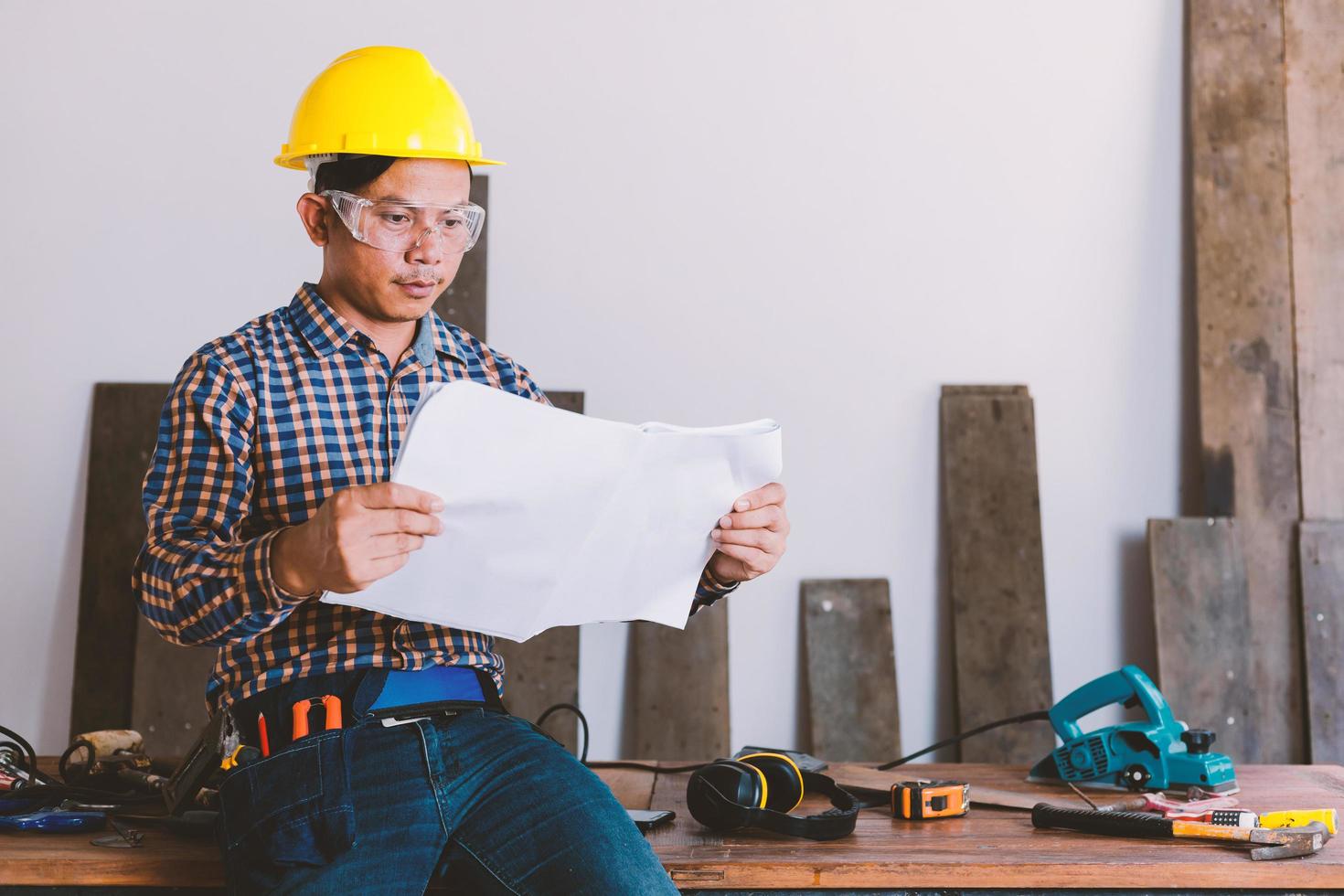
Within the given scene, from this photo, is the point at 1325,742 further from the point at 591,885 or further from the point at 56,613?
the point at 56,613

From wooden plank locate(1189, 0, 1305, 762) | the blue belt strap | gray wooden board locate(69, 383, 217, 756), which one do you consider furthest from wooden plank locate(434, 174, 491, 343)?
wooden plank locate(1189, 0, 1305, 762)

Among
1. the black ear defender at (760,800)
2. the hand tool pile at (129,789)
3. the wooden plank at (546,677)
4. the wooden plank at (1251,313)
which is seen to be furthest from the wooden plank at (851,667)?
the hand tool pile at (129,789)

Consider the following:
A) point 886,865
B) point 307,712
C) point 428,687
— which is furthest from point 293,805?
point 886,865

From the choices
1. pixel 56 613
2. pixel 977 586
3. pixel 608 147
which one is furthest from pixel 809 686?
pixel 56 613

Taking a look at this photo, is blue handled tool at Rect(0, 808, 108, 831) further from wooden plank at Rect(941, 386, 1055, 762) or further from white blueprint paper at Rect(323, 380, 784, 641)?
wooden plank at Rect(941, 386, 1055, 762)

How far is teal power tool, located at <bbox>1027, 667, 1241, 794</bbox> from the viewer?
75.2 inches

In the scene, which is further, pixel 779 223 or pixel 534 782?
pixel 779 223

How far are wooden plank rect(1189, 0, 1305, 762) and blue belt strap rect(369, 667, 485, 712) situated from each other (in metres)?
2.24

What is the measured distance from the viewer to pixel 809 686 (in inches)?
123

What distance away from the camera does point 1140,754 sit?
6.42ft

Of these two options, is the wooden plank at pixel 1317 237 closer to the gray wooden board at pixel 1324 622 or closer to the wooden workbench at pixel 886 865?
the gray wooden board at pixel 1324 622

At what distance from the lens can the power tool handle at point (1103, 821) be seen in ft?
5.35

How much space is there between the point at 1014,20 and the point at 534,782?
8.30ft

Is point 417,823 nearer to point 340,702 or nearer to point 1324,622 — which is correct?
point 340,702
